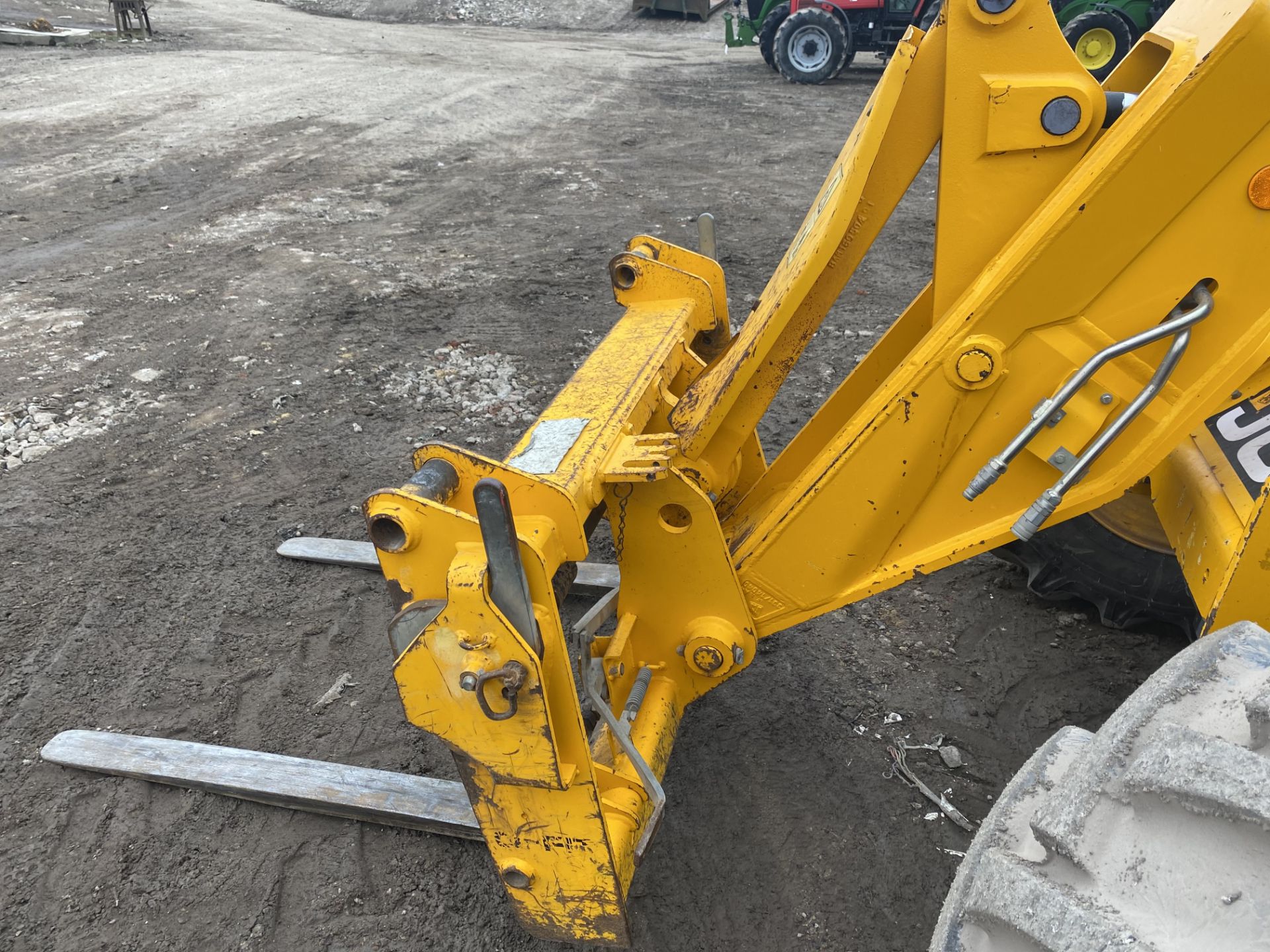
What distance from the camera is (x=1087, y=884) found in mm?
1229

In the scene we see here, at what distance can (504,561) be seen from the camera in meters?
1.59

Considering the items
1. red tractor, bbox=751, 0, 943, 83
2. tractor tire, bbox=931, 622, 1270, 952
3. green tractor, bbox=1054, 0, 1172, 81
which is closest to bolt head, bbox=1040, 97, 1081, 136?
tractor tire, bbox=931, 622, 1270, 952

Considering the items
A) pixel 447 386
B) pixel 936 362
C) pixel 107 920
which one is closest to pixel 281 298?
pixel 447 386

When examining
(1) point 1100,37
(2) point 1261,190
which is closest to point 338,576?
(2) point 1261,190

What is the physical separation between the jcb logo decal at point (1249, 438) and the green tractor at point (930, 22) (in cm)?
1084

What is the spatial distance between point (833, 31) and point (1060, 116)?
1548 centimetres

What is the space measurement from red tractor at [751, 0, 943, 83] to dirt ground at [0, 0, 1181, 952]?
6.04 m

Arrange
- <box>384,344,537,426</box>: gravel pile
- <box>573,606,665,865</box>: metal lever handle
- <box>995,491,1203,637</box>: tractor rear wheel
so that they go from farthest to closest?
<box>384,344,537,426</box>: gravel pile, <box>995,491,1203,637</box>: tractor rear wheel, <box>573,606,665,865</box>: metal lever handle

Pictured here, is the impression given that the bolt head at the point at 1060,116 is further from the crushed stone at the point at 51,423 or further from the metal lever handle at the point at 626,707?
the crushed stone at the point at 51,423

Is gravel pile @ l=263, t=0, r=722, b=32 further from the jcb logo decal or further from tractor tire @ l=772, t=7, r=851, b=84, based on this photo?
the jcb logo decal

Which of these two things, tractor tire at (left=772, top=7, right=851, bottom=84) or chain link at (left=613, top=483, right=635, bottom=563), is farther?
tractor tire at (left=772, top=7, right=851, bottom=84)

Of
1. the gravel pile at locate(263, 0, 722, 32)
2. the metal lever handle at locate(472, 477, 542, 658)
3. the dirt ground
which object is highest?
the metal lever handle at locate(472, 477, 542, 658)

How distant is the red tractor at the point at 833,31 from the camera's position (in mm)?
15062

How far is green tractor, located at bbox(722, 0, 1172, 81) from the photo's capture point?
41.9 ft
